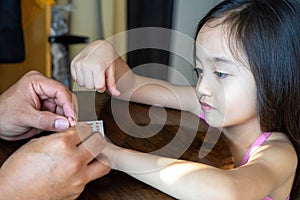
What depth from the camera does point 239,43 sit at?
81cm

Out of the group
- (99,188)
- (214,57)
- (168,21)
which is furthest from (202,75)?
(168,21)

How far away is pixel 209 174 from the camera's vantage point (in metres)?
0.67

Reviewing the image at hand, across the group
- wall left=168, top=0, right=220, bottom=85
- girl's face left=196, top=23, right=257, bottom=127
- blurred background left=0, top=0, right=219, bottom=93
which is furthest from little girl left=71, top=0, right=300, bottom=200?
wall left=168, top=0, right=220, bottom=85

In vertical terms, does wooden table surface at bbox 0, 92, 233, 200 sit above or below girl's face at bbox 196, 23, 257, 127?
below

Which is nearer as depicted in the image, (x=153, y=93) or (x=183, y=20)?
(x=153, y=93)

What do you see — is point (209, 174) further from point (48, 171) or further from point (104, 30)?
point (104, 30)

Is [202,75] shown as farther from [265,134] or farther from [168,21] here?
[168,21]

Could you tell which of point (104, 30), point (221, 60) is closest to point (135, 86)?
point (221, 60)

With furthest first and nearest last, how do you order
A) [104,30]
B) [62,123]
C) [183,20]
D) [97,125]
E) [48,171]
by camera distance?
[183,20] → [104,30] → [97,125] → [62,123] → [48,171]

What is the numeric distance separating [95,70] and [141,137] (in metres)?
0.16

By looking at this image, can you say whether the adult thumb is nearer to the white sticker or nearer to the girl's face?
the white sticker

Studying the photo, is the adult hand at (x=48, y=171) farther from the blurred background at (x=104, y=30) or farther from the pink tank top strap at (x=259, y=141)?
the blurred background at (x=104, y=30)

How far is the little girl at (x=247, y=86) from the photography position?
727mm

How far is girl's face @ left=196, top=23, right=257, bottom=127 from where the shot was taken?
32.0 inches
